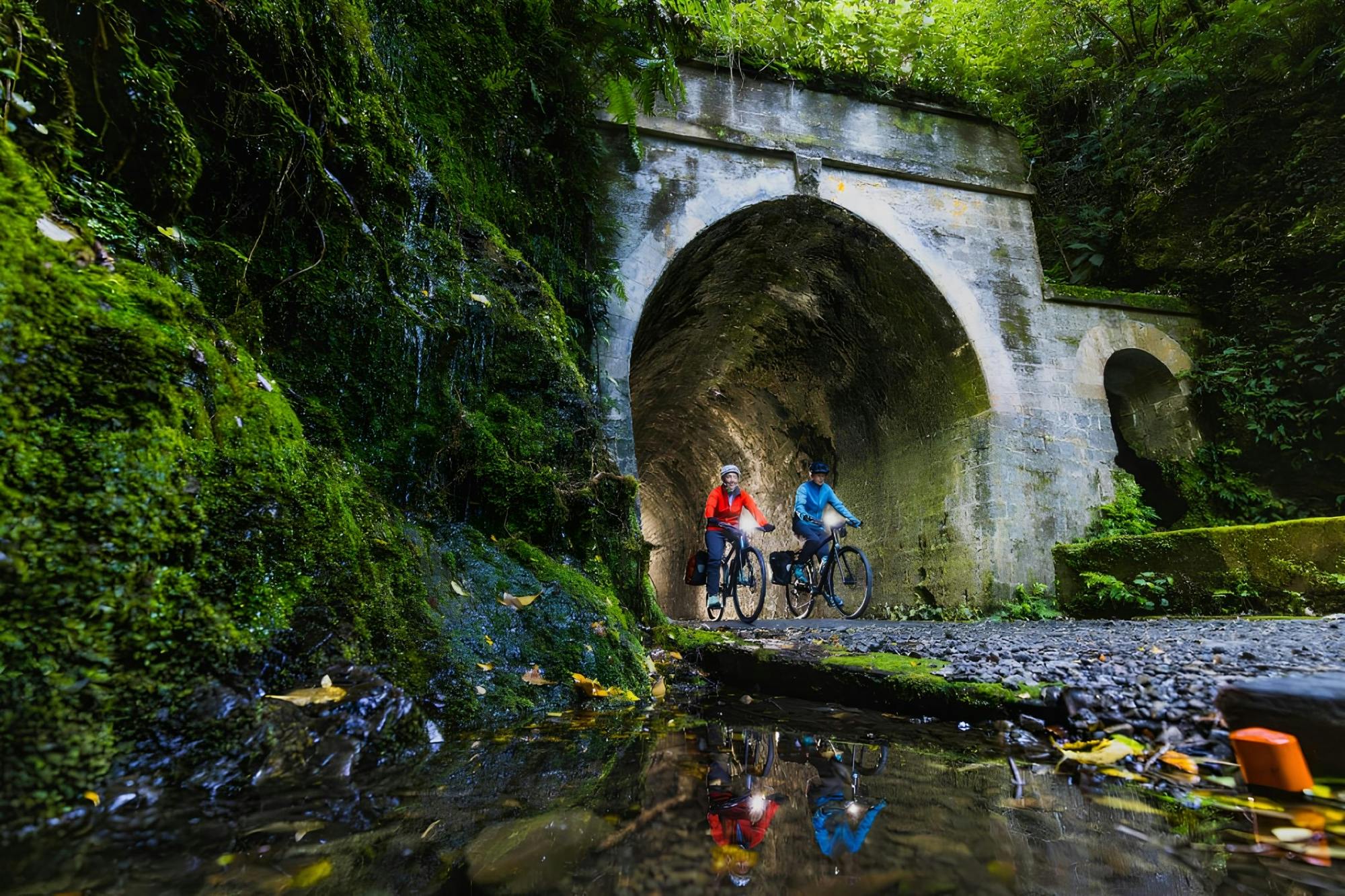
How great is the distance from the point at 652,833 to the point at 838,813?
414 mm

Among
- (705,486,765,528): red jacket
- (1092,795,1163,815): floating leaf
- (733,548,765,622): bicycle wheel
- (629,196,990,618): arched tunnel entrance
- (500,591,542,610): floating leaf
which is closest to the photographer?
(1092,795,1163,815): floating leaf

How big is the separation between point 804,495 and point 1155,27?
333 inches

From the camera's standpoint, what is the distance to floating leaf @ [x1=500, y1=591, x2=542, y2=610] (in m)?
2.85

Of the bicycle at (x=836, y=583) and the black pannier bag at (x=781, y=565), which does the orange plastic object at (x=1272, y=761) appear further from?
the black pannier bag at (x=781, y=565)

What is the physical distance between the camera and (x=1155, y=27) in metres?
9.27

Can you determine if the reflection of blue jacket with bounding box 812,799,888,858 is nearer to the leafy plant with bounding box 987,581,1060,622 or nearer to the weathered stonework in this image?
the weathered stonework

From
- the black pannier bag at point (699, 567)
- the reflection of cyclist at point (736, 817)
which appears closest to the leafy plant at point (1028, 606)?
the black pannier bag at point (699, 567)


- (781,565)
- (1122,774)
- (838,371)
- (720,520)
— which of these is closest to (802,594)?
(781,565)

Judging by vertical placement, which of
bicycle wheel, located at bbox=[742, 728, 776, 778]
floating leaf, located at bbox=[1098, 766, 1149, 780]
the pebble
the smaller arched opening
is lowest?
bicycle wheel, located at bbox=[742, 728, 776, 778]

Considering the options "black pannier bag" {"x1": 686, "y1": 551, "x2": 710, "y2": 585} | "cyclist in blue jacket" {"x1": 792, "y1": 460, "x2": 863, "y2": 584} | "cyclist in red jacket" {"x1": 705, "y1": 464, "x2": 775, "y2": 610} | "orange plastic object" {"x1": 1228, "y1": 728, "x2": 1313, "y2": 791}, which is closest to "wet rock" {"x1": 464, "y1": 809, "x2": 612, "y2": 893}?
"orange plastic object" {"x1": 1228, "y1": 728, "x2": 1313, "y2": 791}

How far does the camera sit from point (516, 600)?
9.48ft

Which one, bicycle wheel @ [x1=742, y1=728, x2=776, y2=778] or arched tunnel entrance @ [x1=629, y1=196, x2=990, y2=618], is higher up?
arched tunnel entrance @ [x1=629, y1=196, x2=990, y2=618]

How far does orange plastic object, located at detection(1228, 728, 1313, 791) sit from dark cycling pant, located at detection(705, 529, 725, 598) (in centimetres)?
681

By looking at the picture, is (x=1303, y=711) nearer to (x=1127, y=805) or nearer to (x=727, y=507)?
(x=1127, y=805)
